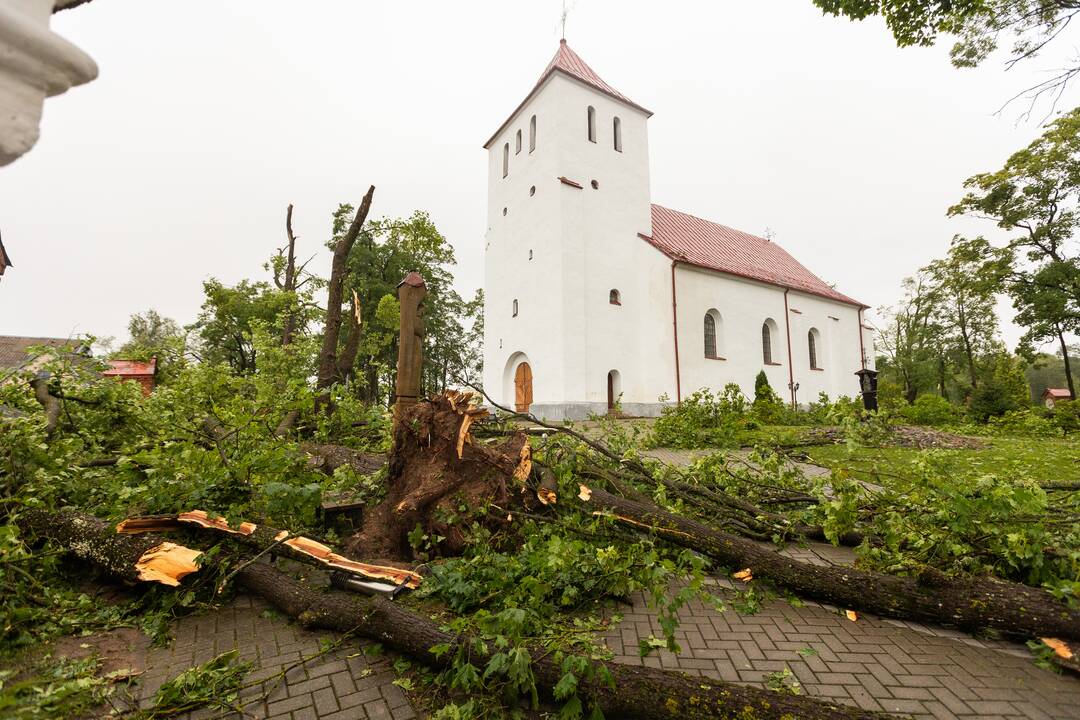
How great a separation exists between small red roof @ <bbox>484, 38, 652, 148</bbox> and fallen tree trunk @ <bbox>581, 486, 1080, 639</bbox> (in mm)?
19523

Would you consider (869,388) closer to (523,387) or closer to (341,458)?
(523,387)

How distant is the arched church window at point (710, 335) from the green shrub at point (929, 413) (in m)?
7.19

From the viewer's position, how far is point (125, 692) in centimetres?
224

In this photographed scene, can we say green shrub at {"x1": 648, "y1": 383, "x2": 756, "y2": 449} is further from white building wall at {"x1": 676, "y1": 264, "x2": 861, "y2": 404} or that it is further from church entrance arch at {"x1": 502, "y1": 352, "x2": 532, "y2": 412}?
church entrance arch at {"x1": 502, "y1": 352, "x2": 532, "y2": 412}

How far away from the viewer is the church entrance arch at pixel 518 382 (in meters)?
19.4

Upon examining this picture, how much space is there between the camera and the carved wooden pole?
4.71 metres

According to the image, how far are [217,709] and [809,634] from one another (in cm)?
298

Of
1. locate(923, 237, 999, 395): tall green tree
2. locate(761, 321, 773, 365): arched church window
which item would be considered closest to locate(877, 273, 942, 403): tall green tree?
locate(923, 237, 999, 395): tall green tree

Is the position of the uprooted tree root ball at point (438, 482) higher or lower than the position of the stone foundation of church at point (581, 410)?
lower

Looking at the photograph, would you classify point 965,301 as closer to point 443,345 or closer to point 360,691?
point 443,345

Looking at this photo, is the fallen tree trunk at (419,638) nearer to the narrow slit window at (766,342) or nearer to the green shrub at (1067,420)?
the green shrub at (1067,420)

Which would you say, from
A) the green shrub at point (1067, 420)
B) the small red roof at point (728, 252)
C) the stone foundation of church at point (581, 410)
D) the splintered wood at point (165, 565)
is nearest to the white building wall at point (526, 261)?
the stone foundation of church at point (581, 410)

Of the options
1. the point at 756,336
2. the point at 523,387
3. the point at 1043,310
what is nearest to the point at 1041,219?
the point at 1043,310

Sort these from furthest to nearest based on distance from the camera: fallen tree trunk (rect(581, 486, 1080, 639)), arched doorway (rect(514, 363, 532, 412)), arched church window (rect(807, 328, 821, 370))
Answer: arched church window (rect(807, 328, 821, 370)), arched doorway (rect(514, 363, 532, 412)), fallen tree trunk (rect(581, 486, 1080, 639))
